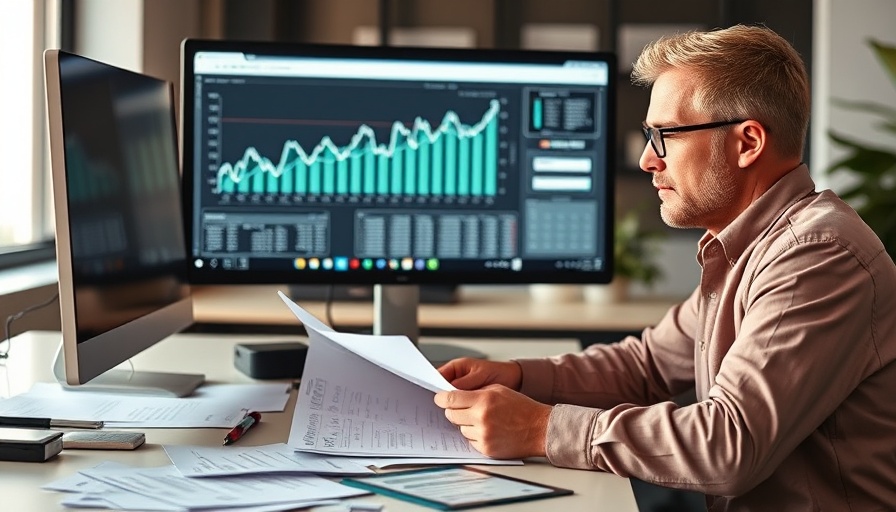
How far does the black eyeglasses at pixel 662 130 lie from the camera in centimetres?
134

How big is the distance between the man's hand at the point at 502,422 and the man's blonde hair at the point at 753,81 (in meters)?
0.46

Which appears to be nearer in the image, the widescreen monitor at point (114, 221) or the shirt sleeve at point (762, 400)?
the shirt sleeve at point (762, 400)

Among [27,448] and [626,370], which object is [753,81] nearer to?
[626,370]

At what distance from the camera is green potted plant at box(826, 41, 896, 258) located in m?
3.10

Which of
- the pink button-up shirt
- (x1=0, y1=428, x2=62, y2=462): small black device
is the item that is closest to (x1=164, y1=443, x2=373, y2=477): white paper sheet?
(x1=0, y1=428, x2=62, y2=462): small black device

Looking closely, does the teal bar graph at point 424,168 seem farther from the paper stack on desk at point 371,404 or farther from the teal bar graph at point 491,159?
the paper stack on desk at point 371,404

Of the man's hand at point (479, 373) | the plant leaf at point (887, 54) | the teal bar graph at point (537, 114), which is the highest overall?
the plant leaf at point (887, 54)

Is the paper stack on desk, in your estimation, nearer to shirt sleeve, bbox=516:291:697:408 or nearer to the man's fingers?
the man's fingers

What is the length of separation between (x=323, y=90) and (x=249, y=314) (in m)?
1.09

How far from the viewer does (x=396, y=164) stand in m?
1.79

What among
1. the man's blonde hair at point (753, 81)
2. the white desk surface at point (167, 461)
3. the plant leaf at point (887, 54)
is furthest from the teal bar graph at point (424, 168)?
the plant leaf at point (887, 54)

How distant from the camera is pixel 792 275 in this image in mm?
1147

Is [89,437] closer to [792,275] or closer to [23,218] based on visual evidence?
[792,275]

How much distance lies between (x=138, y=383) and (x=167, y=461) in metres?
0.42
